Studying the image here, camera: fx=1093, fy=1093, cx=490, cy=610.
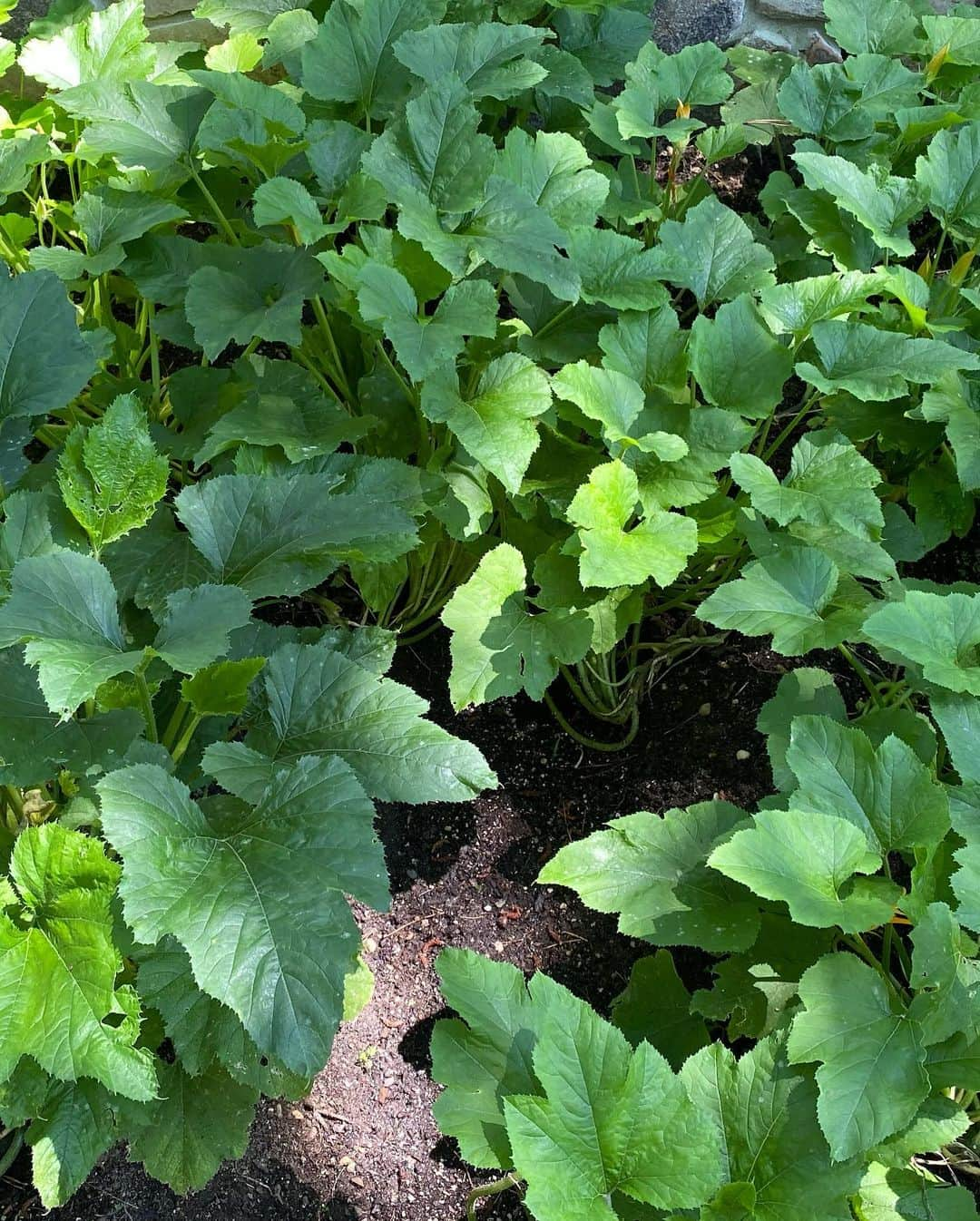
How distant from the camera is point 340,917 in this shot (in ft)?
3.95

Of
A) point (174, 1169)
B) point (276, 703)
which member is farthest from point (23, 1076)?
point (276, 703)

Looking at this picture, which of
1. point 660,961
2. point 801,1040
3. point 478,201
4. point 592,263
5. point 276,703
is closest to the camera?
point 801,1040

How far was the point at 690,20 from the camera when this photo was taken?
281 cm

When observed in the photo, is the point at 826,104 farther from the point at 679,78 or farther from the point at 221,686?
the point at 221,686

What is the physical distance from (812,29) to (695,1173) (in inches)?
114

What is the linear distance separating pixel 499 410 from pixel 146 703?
2.32ft

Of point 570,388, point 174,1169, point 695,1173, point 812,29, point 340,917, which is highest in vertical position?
point 812,29

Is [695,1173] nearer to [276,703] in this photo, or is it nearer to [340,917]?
[340,917]

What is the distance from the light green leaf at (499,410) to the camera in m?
1.69

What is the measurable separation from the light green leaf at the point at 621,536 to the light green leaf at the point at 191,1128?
871 mm

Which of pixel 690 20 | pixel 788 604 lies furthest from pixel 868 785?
pixel 690 20

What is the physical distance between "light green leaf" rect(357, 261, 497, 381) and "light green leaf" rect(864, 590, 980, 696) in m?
0.71

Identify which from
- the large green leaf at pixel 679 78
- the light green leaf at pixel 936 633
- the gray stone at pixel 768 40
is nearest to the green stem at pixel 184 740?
the light green leaf at pixel 936 633

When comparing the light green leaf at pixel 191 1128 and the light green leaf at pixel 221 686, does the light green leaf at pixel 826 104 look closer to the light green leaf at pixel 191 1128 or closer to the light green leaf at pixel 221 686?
the light green leaf at pixel 221 686
